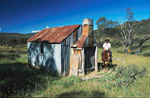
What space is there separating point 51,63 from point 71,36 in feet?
9.77

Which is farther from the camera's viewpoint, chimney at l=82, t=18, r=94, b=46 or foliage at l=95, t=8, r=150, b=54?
foliage at l=95, t=8, r=150, b=54

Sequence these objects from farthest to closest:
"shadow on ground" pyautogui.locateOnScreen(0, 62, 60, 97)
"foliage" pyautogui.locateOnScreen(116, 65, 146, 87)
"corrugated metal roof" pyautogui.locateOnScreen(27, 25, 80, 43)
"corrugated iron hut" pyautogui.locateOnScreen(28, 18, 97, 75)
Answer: "corrugated metal roof" pyautogui.locateOnScreen(27, 25, 80, 43)
"corrugated iron hut" pyautogui.locateOnScreen(28, 18, 97, 75)
"foliage" pyautogui.locateOnScreen(116, 65, 146, 87)
"shadow on ground" pyautogui.locateOnScreen(0, 62, 60, 97)

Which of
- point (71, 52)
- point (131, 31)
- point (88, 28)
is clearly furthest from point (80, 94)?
point (131, 31)

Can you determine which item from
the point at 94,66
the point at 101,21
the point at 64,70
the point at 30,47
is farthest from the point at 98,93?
the point at 101,21

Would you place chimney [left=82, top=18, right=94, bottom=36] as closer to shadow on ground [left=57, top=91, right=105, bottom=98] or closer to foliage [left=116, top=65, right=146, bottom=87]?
foliage [left=116, top=65, right=146, bottom=87]

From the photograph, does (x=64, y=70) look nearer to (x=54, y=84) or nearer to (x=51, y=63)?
(x=51, y=63)

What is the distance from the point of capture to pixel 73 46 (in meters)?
8.54

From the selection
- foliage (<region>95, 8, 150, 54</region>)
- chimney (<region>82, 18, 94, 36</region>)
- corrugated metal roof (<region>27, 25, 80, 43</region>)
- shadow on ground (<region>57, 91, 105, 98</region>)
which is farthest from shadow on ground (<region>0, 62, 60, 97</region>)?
foliage (<region>95, 8, 150, 54</region>)

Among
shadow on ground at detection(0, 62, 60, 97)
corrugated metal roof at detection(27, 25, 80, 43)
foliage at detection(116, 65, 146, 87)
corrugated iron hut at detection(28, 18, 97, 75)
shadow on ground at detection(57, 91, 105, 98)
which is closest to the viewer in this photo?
shadow on ground at detection(57, 91, 105, 98)

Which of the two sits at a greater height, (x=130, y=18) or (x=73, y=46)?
(x=130, y=18)

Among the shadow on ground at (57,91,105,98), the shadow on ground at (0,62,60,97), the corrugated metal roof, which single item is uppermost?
the corrugated metal roof

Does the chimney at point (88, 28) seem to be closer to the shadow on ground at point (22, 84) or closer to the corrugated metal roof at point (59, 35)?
the corrugated metal roof at point (59, 35)

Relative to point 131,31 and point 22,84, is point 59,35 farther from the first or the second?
point 131,31

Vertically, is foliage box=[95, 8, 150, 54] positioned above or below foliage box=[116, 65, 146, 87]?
above
